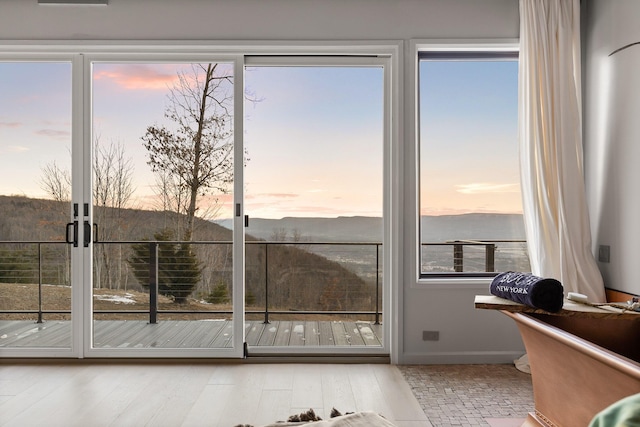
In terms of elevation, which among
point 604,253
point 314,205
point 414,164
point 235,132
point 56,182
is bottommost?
point 604,253

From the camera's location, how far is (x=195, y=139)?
3.98 metres

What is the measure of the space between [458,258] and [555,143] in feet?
3.79

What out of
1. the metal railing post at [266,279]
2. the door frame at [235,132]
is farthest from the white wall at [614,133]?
the metal railing post at [266,279]

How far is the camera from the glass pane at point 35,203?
3.95 meters

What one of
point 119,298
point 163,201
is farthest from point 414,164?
point 119,298

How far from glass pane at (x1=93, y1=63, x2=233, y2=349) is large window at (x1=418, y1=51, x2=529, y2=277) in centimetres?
164

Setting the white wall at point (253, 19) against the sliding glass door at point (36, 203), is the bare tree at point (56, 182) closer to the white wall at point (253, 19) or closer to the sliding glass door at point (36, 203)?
the sliding glass door at point (36, 203)

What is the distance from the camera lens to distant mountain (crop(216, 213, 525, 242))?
161 inches

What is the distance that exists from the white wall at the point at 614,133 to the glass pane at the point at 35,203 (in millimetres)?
4093

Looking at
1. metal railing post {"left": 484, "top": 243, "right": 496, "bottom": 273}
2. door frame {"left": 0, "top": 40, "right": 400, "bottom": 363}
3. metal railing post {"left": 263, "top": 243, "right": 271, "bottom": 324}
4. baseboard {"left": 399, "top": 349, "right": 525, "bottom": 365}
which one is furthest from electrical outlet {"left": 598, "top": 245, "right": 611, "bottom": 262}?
metal railing post {"left": 263, "top": 243, "right": 271, "bottom": 324}

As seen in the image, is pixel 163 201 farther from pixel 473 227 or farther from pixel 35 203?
pixel 473 227

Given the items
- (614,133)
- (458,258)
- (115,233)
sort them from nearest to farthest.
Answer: (614,133), (115,233), (458,258)

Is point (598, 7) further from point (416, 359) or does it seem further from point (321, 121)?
point (416, 359)

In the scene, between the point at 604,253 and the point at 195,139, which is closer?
the point at 604,253
